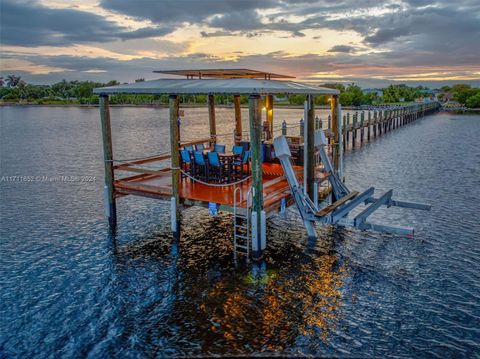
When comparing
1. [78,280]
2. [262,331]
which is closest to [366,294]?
[262,331]

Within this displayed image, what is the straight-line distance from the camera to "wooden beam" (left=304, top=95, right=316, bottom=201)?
12.5 meters

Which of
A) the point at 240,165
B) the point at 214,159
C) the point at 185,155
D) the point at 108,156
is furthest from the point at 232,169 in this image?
the point at 108,156

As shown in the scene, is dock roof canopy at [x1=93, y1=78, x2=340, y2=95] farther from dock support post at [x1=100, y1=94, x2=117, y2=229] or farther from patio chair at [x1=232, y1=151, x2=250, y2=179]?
patio chair at [x1=232, y1=151, x2=250, y2=179]

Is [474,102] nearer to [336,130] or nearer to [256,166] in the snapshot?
[336,130]

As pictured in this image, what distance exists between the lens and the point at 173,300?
9391 mm

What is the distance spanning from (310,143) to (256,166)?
10.5ft

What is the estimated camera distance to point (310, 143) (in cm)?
1291

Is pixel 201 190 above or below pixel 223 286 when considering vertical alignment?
above

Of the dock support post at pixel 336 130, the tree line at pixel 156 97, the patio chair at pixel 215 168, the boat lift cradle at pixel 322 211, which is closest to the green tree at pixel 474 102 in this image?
the tree line at pixel 156 97

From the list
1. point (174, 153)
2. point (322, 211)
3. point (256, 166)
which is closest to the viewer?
point (256, 166)

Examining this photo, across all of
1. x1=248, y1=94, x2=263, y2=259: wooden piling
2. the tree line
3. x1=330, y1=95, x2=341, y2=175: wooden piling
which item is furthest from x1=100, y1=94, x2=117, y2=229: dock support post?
the tree line

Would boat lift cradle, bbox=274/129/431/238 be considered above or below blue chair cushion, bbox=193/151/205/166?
below

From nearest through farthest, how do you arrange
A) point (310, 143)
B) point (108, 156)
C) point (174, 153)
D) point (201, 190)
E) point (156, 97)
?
point (174, 153), point (201, 190), point (310, 143), point (108, 156), point (156, 97)

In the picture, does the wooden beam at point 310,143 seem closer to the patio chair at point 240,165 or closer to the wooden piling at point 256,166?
the patio chair at point 240,165
